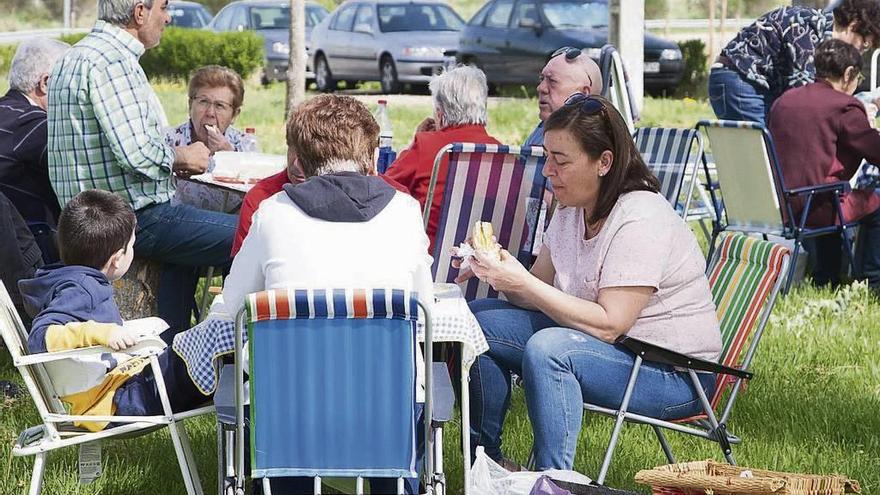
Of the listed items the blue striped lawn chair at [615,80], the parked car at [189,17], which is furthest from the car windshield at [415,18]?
the blue striped lawn chair at [615,80]

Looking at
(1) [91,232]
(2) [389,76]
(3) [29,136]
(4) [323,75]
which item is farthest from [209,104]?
(4) [323,75]

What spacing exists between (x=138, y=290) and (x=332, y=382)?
295cm

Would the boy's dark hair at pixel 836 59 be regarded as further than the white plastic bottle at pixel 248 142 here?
Yes

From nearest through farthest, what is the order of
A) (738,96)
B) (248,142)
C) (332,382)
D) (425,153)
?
(332,382) < (425,153) < (248,142) < (738,96)

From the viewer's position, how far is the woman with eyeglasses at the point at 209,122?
633 cm

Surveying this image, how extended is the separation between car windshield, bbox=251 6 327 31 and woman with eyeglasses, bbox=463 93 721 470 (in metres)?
20.2

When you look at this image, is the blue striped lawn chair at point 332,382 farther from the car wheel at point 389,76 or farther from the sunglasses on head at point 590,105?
the car wheel at point 389,76

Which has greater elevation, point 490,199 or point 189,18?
point 189,18

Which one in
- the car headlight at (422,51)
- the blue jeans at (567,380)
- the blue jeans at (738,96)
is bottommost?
the blue jeans at (567,380)

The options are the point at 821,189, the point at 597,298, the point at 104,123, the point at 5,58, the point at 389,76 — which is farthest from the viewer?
the point at 5,58

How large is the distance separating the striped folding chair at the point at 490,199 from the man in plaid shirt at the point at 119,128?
1174 millimetres

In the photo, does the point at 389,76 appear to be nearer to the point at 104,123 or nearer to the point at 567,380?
the point at 104,123

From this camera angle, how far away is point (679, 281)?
12.9 ft

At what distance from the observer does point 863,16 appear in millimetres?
7695
